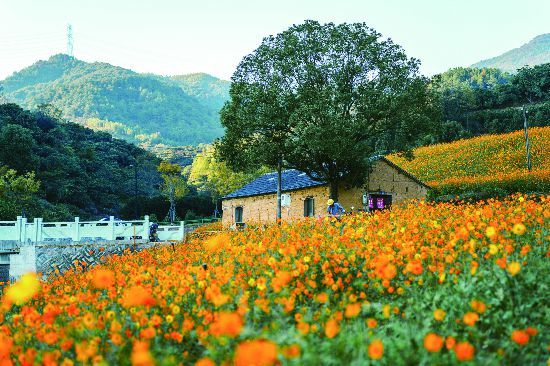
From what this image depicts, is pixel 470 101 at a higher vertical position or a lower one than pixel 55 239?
higher

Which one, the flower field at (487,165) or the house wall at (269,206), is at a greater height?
the flower field at (487,165)

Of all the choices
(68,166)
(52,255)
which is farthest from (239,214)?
(68,166)

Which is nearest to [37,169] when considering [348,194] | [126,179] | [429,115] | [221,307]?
[126,179]

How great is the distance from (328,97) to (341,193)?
741 centimetres

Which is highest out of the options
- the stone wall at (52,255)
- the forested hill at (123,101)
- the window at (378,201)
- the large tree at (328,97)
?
the forested hill at (123,101)

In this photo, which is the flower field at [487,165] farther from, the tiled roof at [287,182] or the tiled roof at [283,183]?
the tiled roof at [283,183]

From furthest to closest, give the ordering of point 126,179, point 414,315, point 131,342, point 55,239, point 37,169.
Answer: point 126,179 → point 37,169 → point 55,239 → point 414,315 → point 131,342

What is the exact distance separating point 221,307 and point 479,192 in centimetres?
2395

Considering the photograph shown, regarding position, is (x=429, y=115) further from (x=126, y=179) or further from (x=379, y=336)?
(x=126, y=179)

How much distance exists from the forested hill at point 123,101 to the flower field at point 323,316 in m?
148

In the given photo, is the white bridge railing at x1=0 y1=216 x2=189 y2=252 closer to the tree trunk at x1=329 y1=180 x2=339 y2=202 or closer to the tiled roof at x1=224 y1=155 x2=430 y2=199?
the tree trunk at x1=329 y1=180 x2=339 y2=202

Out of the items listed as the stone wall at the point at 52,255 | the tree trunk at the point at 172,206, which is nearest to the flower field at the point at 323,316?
the stone wall at the point at 52,255

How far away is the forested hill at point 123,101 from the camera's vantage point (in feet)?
518

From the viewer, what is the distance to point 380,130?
86.3ft
